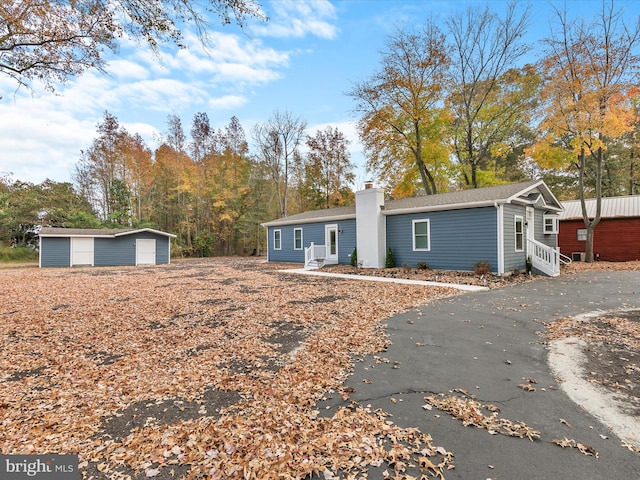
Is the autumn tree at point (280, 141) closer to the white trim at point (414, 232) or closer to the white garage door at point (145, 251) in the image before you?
the white garage door at point (145, 251)

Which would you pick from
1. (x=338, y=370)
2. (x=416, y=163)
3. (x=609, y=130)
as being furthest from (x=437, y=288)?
(x=416, y=163)

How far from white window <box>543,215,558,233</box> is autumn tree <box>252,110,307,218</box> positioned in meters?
19.6

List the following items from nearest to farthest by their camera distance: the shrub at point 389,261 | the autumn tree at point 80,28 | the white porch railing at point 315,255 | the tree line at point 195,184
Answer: the autumn tree at point 80,28 < the shrub at point 389,261 < the white porch railing at point 315,255 < the tree line at point 195,184

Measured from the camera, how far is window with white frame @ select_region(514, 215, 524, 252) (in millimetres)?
12227

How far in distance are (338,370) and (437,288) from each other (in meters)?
6.57

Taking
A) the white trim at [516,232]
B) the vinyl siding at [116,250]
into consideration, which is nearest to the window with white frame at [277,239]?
the vinyl siding at [116,250]

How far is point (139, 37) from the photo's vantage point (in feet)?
16.9

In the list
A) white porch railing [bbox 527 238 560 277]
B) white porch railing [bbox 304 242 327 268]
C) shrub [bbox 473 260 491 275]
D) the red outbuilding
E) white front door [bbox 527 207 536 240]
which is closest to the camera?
shrub [bbox 473 260 491 275]

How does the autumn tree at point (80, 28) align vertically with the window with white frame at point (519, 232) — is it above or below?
above

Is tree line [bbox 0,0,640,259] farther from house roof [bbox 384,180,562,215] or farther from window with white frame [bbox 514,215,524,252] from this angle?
window with white frame [bbox 514,215,524,252]

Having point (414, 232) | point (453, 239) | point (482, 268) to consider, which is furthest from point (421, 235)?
point (482, 268)

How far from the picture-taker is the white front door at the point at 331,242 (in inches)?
685

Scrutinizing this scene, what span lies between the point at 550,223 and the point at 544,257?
354 centimetres

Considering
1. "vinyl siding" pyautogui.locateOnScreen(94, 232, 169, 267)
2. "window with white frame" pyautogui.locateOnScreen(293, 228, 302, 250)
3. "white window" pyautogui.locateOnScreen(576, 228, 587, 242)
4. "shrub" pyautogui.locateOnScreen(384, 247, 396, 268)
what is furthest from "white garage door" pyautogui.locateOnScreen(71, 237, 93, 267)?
"white window" pyautogui.locateOnScreen(576, 228, 587, 242)
